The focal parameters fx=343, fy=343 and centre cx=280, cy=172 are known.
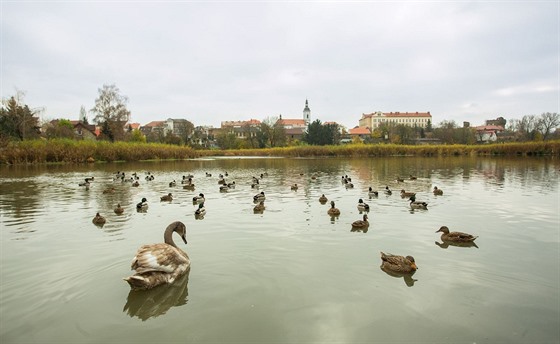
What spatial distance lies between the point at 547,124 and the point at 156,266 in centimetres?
14018

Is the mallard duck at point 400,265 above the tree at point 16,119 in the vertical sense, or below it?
below

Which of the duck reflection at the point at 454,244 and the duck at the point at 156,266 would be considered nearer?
the duck at the point at 156,266

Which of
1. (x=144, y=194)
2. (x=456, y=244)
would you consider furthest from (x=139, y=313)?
(x=144, y=194)

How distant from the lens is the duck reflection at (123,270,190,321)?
616 centimetres

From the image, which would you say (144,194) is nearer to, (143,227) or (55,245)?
(143,227)

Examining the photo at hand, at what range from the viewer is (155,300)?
261 inches

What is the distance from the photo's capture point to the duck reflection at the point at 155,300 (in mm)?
6160

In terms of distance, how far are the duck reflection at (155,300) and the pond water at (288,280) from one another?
1.4 inches

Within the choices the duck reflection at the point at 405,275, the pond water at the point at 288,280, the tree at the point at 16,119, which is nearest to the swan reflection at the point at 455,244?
the pond water at the point at 288,280

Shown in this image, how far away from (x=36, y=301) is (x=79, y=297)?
73 centimetres

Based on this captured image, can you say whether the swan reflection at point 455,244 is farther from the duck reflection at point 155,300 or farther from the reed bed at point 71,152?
the reed bed at point 71,152

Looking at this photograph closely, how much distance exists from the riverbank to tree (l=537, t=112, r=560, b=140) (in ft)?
196

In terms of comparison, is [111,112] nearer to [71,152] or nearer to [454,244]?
[71,152]

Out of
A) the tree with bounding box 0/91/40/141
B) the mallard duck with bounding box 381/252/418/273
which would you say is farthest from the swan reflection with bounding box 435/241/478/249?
the tree with bounding box 0/91/40/141
